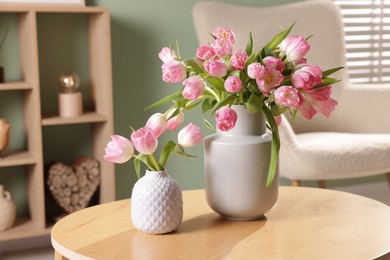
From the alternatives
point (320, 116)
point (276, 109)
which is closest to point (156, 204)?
point (276, 109)

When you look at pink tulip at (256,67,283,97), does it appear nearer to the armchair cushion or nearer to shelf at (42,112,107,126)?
the armchair cushion

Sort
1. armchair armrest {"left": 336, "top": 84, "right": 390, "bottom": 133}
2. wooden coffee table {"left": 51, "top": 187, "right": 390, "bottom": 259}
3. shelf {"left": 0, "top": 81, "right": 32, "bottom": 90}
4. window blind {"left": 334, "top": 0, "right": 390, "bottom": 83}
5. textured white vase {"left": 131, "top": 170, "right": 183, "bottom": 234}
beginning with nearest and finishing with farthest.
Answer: wooden coffee table {"left": 51, "top": 187, "right": 390, "bottom": 259}, textured white vase {"left": 131, "top": 170, "right": 183, "bottom": 234}, shelf {"left": 0, "top": 81, "right": 32, "bottom": 90}, armchair armrest {"left": 336, "top": 84, "right": 390, "bottom": 133}, window blind {"left": 334, "top": 0, "right": 390, "bottom": 83}

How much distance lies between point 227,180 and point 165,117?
0.20 metres

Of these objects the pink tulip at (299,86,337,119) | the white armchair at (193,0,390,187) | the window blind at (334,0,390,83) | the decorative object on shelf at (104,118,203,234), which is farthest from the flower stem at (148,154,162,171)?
the window blind at (334,0,390,83)

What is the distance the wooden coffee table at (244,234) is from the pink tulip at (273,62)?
14.3 inches

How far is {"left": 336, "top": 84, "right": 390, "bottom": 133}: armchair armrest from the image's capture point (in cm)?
305

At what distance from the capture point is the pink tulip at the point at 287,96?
4.76ft

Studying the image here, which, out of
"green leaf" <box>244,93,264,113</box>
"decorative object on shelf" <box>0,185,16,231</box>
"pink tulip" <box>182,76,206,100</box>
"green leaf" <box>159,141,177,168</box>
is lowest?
"decorative object on shelf" <box>0,185,16,231</box>

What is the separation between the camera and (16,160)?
8.69 ft

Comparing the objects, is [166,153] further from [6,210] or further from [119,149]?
[6,210]

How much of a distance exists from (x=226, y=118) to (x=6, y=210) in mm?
1468

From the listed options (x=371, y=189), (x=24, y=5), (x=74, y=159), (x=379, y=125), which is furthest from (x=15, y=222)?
(x=371, y=189)

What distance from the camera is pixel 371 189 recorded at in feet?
12.0

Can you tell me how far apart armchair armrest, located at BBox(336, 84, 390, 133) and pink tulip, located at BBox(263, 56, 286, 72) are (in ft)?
5.49
